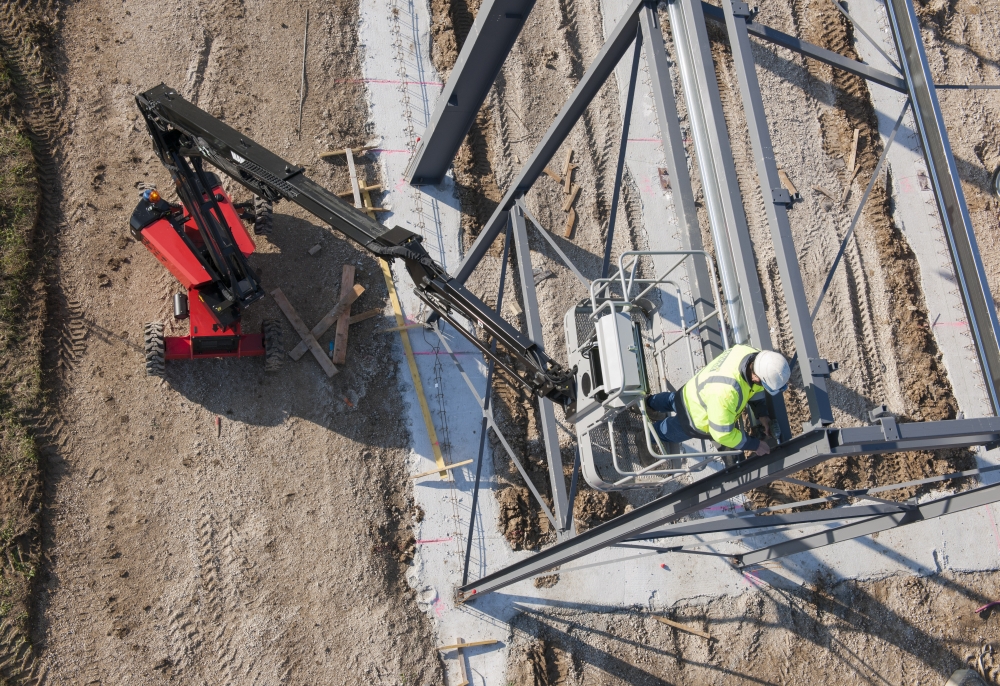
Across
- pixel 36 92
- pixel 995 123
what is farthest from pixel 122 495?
pixel 995 123

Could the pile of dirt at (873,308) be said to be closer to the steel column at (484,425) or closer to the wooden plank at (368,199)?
the steel column at (484,425)

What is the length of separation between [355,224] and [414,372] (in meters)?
4.25

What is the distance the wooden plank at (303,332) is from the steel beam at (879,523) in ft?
24.7

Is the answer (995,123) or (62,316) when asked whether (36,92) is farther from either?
(995,123)

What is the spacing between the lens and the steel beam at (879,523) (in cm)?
934

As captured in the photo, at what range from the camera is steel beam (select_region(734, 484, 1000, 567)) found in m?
9.34

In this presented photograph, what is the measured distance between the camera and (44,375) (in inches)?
463

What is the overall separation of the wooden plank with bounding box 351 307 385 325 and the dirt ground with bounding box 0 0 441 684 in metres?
0.17

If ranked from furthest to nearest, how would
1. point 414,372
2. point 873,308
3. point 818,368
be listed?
point 873,308 → point 414,372 → point 818,368

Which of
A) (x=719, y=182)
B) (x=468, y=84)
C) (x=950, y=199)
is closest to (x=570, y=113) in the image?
(x=468, y=84)

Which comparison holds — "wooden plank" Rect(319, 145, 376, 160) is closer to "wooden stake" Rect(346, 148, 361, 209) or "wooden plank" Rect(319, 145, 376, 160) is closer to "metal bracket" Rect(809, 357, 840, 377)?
"wooden stake" Rect(346, 148, 361, 209)

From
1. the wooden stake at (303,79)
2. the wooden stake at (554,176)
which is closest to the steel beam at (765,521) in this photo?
the wooden stake at (554,176)

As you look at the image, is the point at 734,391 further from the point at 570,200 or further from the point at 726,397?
the point at 570,200

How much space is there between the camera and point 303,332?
12758 millimetres
